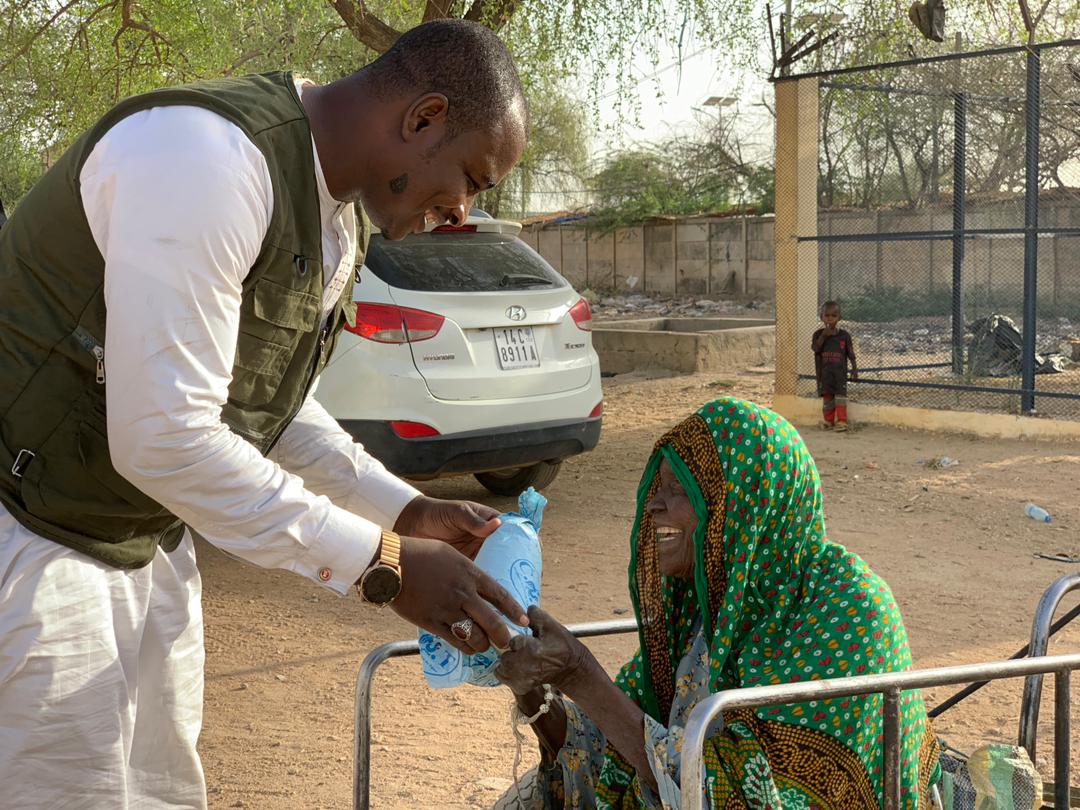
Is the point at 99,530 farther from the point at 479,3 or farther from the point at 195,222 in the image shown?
the point at 479,3

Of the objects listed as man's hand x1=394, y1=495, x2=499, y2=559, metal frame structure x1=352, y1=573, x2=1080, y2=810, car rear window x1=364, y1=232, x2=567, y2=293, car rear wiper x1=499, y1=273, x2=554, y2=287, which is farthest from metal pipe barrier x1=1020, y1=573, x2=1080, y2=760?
car rear wiper x1=499, y1=273, x2=554, y2=287

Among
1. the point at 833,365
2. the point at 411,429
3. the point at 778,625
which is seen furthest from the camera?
the point at 833,365

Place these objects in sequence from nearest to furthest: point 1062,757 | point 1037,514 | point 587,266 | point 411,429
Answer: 1. point 1062,757
2. point 411,429
3. point 1037,514
4. point 587,266

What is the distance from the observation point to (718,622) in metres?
2.27

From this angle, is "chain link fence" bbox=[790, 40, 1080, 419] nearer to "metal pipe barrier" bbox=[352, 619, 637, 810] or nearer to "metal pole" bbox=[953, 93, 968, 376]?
"metal pole" bbox=[953, 93, 968, 376]

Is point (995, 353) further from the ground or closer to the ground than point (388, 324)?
closer to the ground

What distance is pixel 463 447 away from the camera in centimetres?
631

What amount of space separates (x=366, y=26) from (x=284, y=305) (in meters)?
7.60

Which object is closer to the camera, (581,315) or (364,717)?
(364,717)

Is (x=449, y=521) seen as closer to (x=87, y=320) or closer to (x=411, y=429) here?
(x=87, y=320)

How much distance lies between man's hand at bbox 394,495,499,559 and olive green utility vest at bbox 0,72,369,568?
1.54 feet

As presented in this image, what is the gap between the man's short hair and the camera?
188 centimetres

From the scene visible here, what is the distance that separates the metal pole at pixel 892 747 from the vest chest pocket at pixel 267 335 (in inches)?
43.8

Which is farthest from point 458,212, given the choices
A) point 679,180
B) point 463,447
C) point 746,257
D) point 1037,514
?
point 679,180
